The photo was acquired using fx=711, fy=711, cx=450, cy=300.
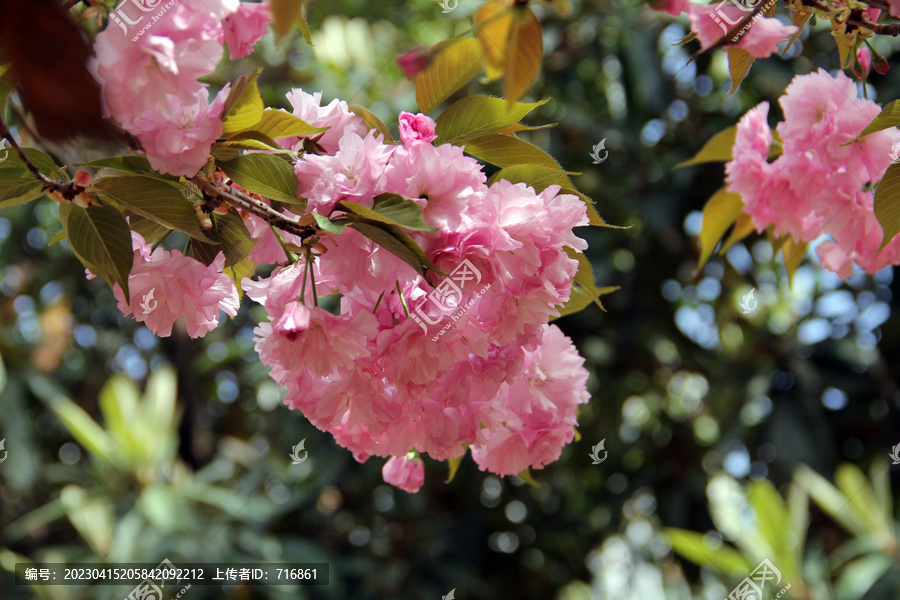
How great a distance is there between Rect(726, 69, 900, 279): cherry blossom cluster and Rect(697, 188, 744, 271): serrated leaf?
7cm

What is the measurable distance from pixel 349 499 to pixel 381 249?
2372mm

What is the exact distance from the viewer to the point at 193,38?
41 centimetres

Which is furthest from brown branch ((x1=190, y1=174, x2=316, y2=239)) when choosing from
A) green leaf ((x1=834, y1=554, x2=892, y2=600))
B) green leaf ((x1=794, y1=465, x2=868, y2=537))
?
green leaf ((x1=834, y1=554, x2=892, y2=600))

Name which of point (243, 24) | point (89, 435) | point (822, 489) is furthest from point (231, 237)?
point (89, 435)

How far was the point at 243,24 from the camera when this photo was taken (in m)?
0.54

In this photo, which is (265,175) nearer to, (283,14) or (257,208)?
(257,208)

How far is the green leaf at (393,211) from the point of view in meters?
0.43

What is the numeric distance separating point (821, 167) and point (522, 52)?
1.75ft

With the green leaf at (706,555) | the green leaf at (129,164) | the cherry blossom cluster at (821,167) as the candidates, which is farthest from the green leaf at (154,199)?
the green leaf at (706,555)

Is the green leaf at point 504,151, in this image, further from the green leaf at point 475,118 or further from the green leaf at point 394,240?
the green leaf at point 394,240

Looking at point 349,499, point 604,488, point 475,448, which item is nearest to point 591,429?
point 604,488

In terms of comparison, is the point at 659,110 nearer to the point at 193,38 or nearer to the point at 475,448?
the point at 475,448

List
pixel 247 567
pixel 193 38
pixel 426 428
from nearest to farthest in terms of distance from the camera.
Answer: pixel 193 38 → pixel 426 428 → pixel 247 567

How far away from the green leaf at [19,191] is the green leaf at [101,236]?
20 millimetres
